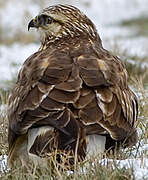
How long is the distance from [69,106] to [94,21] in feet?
45.6

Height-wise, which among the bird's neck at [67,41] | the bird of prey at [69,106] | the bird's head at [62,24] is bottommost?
the bird of prey at [69,106]

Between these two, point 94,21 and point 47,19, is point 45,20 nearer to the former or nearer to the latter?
point 47,19

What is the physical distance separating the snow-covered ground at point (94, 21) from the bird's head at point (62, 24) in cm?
138

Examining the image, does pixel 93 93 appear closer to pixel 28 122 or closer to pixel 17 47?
pixel 28 122

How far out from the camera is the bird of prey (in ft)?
16.3

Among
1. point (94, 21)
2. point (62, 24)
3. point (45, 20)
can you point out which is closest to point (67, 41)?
point (62, 24)

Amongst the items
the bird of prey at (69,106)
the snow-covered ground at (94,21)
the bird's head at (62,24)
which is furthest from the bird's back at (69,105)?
the bird's head at (62,24)

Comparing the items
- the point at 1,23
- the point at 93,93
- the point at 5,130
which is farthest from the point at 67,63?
the point at 1,23

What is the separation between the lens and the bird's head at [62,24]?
6.42m

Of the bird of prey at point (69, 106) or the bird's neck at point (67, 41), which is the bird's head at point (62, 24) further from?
the bird of prey at point (69, 106)

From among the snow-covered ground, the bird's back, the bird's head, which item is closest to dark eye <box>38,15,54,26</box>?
the bird's head

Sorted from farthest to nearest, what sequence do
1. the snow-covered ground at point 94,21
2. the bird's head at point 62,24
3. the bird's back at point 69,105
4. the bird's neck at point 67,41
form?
1. the snow-covered ground at point 94,21
2. the bird's head at point 62,24
3. the bird's neck at point 67,41
4. the bird's back at point 69,105

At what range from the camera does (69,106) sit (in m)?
5.03

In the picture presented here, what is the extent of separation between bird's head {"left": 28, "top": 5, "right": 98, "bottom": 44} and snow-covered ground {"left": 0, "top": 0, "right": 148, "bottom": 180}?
1.38m
